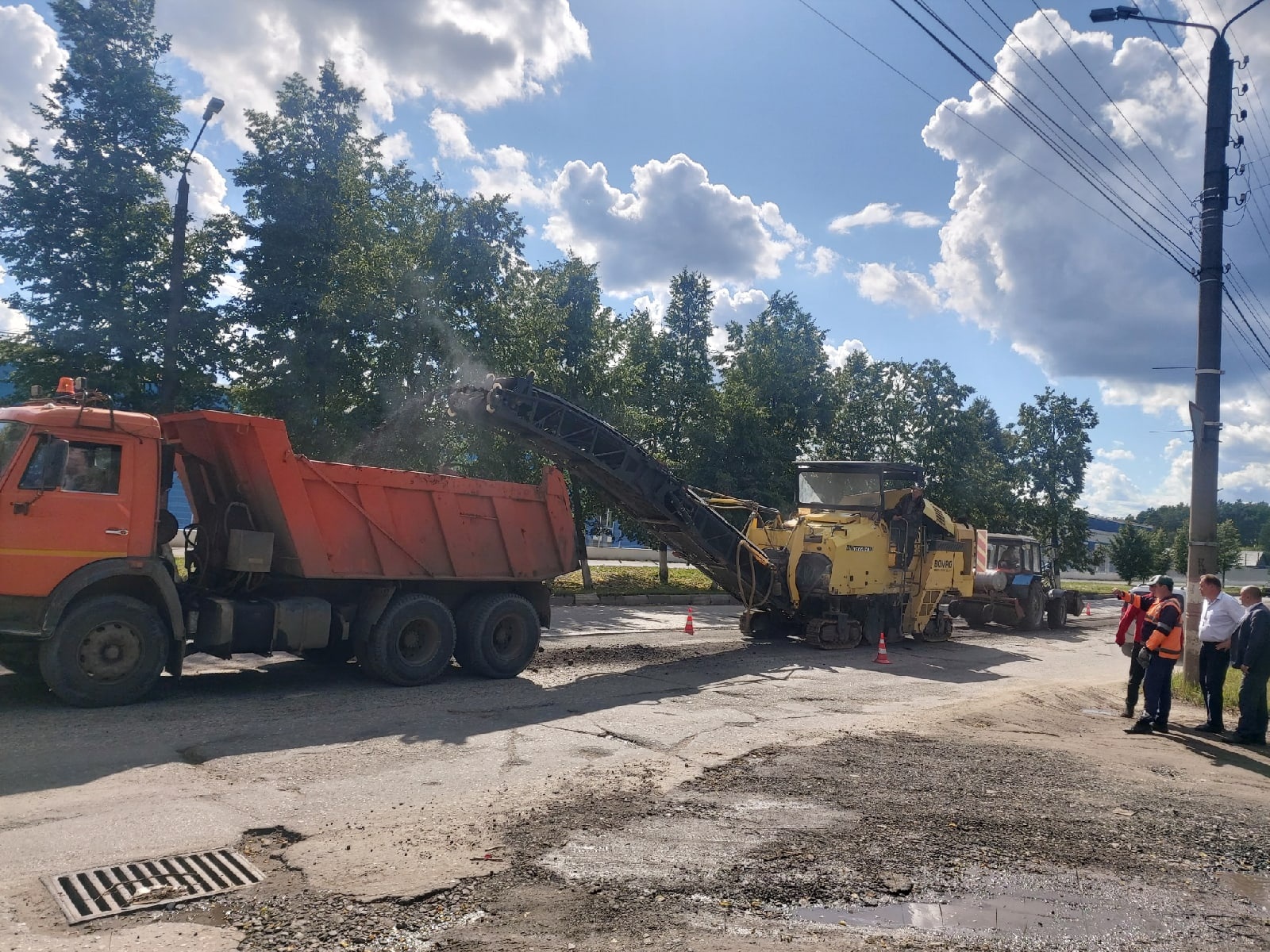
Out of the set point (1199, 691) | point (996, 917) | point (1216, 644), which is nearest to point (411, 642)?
point (996, 917)

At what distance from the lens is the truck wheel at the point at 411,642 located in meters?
9.88

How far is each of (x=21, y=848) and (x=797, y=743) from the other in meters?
5.77

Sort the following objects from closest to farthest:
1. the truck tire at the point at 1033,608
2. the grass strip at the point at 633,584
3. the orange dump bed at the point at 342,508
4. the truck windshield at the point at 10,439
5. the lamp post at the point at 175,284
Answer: the truck windshield at the point at 10,439 → the orange dump bed at the point at 342,508 → the lamp post at the point at 175,284 → the truck tire at the point at 1033,608 → the grass strip at the point at 633,584

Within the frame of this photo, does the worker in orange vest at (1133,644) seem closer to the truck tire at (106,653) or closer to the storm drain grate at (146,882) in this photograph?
the storm drain grate at (146,882)

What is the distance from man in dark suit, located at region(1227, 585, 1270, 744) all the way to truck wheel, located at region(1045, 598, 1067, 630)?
15.0 m

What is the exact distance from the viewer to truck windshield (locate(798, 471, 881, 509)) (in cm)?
1609

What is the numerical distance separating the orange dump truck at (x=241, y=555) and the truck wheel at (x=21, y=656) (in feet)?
0.08

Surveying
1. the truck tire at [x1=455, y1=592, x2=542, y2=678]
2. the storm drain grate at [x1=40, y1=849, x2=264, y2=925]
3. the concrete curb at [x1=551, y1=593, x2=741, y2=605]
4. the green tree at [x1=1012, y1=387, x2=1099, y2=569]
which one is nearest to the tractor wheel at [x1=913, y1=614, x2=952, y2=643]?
the concrete curb at [x1=551, y1=593, x2=741, y2=605]

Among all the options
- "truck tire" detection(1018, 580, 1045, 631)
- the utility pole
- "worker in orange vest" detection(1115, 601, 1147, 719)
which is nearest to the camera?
"worker in orange vest" detection(1115, 601, 1147, 719)

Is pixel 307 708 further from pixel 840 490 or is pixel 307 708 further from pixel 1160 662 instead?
pixel 840 490

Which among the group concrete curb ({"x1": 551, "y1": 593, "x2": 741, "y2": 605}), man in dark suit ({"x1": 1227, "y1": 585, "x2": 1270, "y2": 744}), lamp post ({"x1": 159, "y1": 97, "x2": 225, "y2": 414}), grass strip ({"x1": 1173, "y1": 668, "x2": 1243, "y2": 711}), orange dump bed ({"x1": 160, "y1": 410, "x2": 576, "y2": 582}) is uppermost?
lamp post ({"x1": 159, "y1": 97, "x2": 225, "y2": 414})

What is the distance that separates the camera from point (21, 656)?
8.13 m

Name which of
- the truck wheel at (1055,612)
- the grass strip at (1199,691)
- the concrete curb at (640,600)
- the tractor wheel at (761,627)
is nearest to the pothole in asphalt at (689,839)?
the grass strip at (1199,691)

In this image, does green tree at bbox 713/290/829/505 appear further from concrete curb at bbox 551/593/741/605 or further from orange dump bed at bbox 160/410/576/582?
orange dump bed at bbox 160/410/576/582
